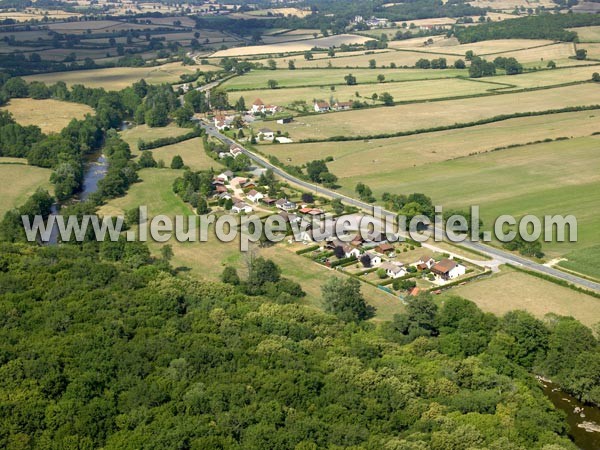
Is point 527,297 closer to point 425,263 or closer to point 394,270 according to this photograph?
point 425,263

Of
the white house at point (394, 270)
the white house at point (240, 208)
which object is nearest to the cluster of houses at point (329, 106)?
the white house at point (240, 208)

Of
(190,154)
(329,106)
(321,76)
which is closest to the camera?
(190,154)

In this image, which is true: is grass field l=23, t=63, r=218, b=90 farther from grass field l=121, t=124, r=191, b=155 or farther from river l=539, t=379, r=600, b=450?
river l=539, t=379, r=600, b=450

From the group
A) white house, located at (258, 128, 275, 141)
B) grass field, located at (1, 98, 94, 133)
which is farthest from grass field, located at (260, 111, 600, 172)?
grass field, located at (1, 98, 94, 133)

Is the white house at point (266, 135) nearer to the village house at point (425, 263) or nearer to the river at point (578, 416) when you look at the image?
the village house at point (425, 263)

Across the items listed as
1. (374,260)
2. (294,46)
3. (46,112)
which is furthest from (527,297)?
(294,46)

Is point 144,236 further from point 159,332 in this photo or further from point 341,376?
point 341,376
